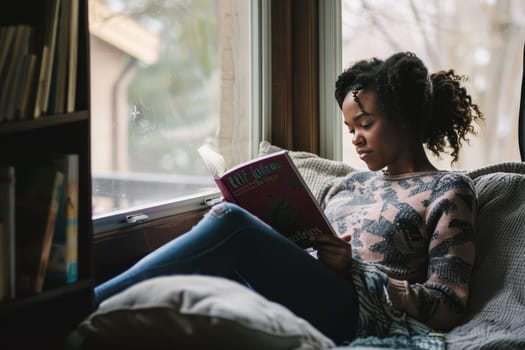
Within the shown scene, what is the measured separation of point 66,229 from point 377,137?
83 centimetres

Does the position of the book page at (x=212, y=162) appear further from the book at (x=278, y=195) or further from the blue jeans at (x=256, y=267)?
the blue jeans at (x=256, y=267)

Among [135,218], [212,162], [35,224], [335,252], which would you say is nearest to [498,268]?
[335,252]

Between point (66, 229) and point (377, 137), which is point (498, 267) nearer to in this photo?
point (377, 137)

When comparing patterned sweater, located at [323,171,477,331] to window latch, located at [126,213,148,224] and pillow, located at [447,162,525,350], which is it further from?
window latch, located at [126,213,148,224]

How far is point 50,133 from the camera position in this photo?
134cm

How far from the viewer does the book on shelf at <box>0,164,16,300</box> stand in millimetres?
1156

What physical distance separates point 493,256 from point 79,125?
39.9 inches

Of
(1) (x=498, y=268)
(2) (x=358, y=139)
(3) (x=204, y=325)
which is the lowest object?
(1) (x=498, y=268)

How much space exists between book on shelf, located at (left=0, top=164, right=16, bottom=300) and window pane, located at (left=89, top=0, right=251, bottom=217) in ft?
1.86

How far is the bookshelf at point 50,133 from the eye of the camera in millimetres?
1180

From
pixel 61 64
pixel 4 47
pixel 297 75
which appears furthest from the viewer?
pixel 297 75

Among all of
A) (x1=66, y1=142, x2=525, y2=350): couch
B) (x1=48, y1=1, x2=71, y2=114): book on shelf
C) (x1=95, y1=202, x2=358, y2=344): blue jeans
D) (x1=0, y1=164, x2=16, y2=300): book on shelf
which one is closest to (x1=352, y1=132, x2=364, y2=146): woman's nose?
(x1=95, y1=202, x2=358, y2=344): blue jeans

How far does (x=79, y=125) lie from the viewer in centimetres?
131

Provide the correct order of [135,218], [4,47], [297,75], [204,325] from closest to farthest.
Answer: [204,325] < [4,47] < [135,218] < [297,75]
